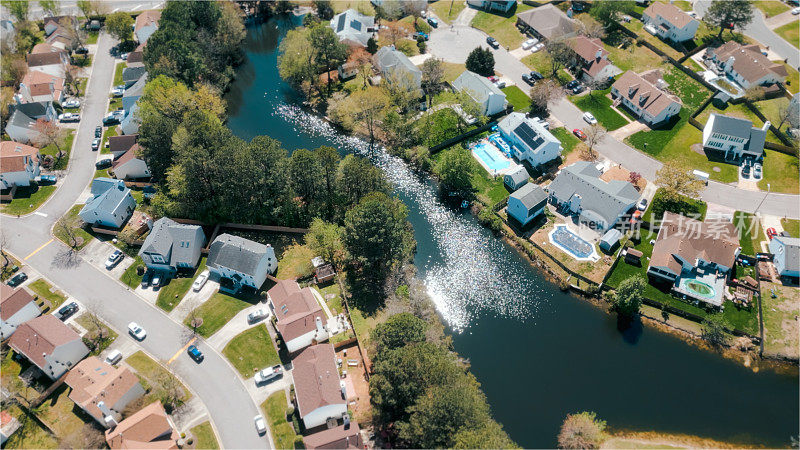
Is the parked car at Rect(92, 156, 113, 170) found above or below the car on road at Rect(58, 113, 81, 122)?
below

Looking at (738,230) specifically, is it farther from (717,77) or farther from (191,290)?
(191,290)

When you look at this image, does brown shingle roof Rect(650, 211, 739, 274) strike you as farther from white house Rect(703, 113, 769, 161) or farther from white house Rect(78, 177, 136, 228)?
white house Rect(78, 177, 136, 228)

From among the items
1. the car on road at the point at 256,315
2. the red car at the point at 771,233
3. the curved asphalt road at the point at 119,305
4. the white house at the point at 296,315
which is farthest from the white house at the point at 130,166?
the red car at the point at 771,233

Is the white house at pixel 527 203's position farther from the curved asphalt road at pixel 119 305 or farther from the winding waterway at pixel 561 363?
the curved asphalt road at pixel 119 305

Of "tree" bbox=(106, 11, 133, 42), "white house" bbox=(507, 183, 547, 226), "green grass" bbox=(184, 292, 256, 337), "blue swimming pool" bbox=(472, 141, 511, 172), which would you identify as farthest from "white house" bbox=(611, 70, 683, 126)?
"tree" bbox=(106, 11, 133, 42)

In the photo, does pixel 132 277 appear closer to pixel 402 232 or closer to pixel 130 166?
pixel 130 166

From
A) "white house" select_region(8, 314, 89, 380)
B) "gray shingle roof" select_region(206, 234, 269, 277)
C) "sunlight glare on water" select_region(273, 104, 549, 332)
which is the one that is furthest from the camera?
"sunlight glare on water" select_region(273, 104, 549, 332)
